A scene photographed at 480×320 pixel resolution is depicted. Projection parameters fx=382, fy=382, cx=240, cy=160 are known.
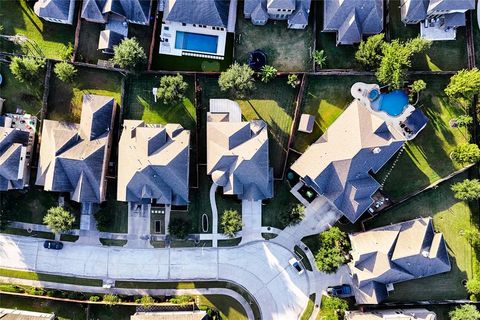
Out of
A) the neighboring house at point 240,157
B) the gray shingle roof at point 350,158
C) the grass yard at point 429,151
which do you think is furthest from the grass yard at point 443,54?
the neighboring house at point 240,157

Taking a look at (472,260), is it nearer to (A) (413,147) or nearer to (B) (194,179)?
(A) (413,147)

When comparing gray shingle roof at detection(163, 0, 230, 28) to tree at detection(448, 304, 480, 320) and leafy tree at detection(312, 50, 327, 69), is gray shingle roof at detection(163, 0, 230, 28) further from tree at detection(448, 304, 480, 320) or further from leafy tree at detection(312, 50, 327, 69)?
tree at detection(448, 304, 480, 320)

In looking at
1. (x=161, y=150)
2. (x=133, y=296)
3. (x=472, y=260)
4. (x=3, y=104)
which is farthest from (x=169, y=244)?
(x=472, y=260)

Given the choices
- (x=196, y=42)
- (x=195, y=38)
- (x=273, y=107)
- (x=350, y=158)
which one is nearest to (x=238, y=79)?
(x=273, y=107)

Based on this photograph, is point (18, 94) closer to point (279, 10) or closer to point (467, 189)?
point (279, 10)

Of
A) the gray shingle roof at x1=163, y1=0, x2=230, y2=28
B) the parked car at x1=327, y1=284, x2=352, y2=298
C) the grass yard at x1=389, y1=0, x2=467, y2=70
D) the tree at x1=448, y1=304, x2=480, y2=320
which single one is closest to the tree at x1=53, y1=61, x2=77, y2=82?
the gray shingle roof at x1=163, y1=0, x2=230, y2=28
